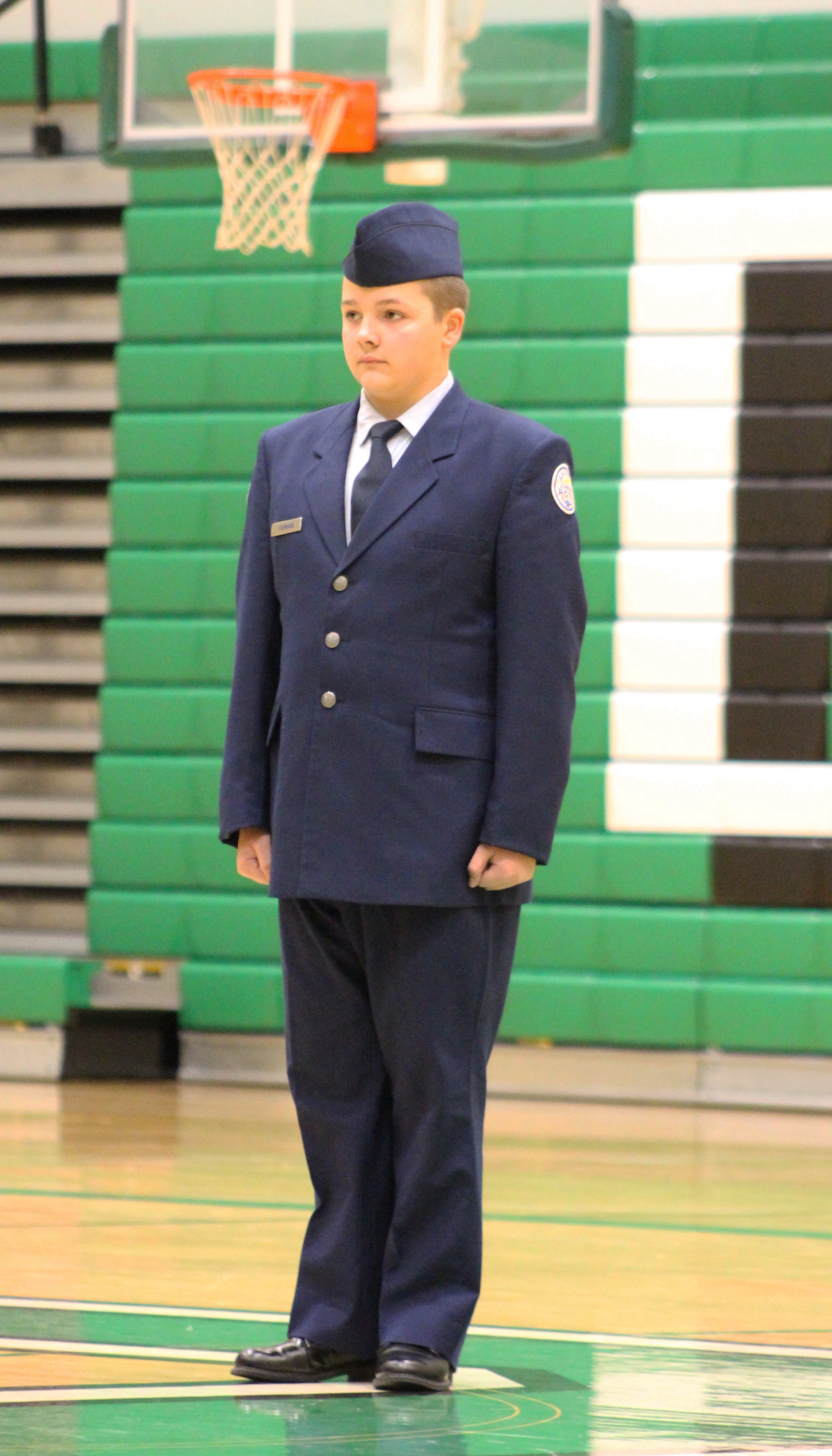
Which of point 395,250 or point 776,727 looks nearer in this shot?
point 395,250

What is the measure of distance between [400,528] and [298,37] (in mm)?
3216

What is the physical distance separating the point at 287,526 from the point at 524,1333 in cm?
114

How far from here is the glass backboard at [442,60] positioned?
493 centimetres

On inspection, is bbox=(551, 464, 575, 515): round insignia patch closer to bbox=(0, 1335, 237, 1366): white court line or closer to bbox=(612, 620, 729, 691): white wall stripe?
bbox=(0, 1335, 237, 1366): white court line

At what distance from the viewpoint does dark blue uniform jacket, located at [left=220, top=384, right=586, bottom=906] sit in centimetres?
225

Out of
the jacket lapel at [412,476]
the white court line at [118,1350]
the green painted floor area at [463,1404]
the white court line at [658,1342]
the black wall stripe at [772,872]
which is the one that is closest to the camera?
the green painted floor area at [463,1404]

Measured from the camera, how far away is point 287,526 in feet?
7.79

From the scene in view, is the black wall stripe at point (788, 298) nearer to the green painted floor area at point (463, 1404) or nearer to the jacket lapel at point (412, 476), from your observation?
the jacket lapel at point (412, 476)

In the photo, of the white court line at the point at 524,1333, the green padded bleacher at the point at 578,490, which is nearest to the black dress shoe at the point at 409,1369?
the white court line at the point at 524,1333

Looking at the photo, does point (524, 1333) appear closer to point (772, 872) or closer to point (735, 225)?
point (772, 872)

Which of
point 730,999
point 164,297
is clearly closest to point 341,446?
point 730,999

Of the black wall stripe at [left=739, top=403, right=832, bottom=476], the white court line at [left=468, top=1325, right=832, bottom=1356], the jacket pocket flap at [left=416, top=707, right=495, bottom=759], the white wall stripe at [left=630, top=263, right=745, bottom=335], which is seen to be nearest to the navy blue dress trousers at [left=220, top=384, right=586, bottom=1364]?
the jacket pocket flap at [left=416, top=707, right=495, bottom=759]

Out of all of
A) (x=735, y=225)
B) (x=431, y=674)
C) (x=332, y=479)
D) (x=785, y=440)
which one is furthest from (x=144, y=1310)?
(x=735, y=225)

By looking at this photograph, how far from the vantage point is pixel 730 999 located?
5.50m
